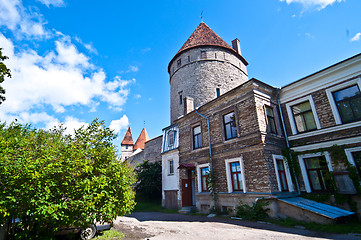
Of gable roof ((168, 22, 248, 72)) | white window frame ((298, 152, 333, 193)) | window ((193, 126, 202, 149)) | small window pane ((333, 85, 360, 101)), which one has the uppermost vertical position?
gable roof ((168, 22, 248, 72))

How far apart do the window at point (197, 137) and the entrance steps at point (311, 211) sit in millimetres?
6810

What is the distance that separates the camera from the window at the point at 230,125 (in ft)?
40.7

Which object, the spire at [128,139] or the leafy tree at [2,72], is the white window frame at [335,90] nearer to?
the leafy tree at [2,72]

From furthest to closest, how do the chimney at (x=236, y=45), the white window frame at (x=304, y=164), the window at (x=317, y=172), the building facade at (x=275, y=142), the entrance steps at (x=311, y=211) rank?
1. the chimney at (x=236, y=45)
2. the window at (x=317, y=172)
3. the white window frame at (x=304, y=164)
4. the building facade at (x=275, y=142)
5. the entrance steps at (x=311, y=211)

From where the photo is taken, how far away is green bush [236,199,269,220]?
9.55 metres

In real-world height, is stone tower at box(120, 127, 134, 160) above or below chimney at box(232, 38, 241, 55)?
below

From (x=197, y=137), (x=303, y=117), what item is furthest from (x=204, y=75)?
(x=303, y=117)

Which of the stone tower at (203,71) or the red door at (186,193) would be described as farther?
the stone tower at (203,71)

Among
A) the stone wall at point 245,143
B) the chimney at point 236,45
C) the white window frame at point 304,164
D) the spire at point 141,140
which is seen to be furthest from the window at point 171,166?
the spire at point 141,140

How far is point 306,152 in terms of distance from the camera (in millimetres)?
10758

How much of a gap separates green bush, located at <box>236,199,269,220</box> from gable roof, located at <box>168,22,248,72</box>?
1878 cm

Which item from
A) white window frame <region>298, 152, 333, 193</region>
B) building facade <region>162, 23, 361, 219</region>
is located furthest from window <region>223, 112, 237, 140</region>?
white window frame <region>298, 152, 333, 193</region>

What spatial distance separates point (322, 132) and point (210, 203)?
7715 millimetres

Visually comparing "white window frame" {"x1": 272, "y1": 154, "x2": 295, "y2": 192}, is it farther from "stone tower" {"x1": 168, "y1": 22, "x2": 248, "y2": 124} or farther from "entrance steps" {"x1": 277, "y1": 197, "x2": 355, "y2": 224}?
"stone tower" {"x1": 168, "y1": 22, "x2": 248, "y2": 124}
